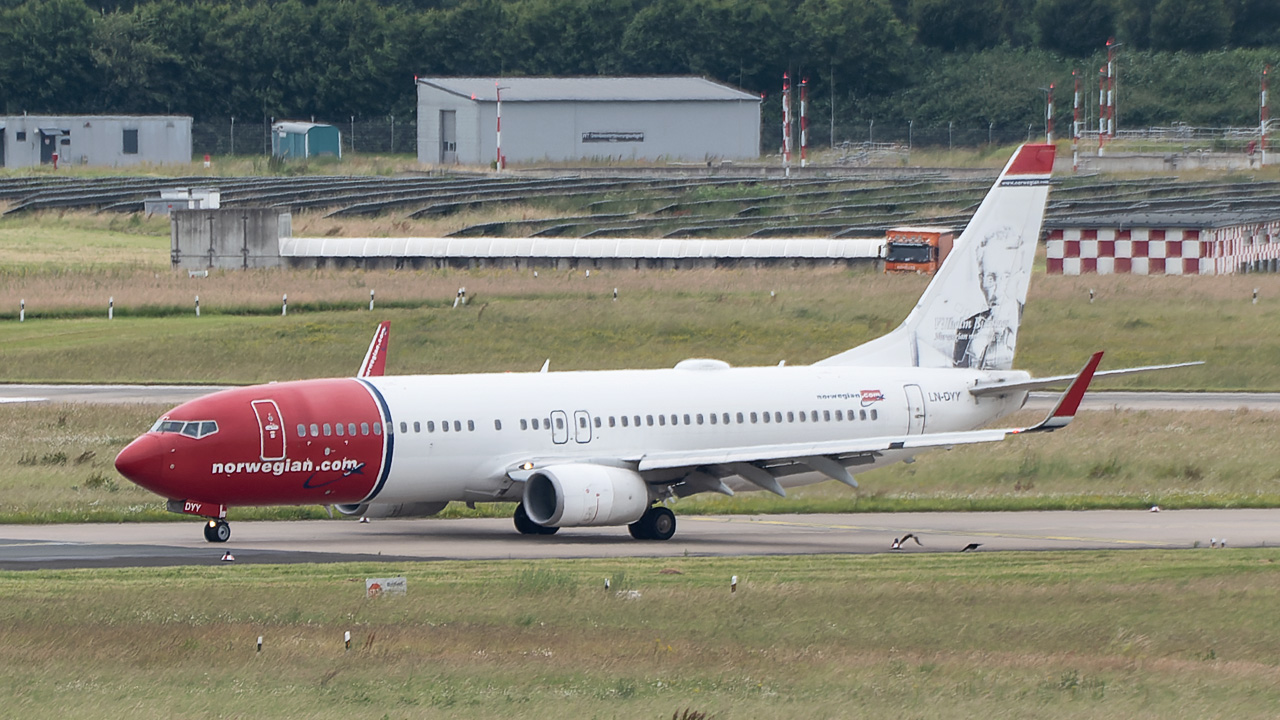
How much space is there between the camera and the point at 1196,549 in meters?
33.1

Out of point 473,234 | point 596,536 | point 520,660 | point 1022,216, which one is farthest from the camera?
point 473,234

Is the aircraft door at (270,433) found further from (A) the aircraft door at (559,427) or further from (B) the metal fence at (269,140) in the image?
(B) the metal fence at (269,140)

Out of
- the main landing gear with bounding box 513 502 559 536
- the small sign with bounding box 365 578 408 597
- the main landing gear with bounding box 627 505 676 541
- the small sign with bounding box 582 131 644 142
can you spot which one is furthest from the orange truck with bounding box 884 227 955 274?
the small sign with bounding box 582 131 644 142

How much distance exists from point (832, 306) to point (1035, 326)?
26.6ft

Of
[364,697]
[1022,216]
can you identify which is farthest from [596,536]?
[364,697]

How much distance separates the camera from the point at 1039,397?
192 ft

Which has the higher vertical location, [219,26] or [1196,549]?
[219,26]

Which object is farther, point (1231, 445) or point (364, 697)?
point (1231, 445)

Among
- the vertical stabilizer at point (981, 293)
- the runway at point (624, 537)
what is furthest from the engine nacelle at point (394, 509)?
the vertical stabilizer at point (981, 293)

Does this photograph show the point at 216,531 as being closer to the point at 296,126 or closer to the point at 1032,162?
the point at 1032,162

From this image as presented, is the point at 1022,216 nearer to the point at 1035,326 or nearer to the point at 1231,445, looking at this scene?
the point at 1231,445

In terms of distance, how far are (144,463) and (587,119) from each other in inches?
4679

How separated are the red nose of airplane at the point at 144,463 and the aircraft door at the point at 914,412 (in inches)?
639

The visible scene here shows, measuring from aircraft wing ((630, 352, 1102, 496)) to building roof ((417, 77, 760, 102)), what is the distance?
369 feet
